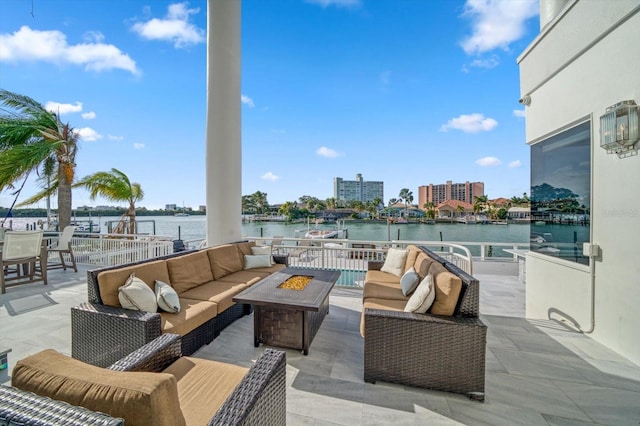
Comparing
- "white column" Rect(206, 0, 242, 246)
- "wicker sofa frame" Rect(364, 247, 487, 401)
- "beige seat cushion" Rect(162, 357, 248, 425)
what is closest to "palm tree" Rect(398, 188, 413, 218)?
"white column" Rect(206, 0, 242, 246)

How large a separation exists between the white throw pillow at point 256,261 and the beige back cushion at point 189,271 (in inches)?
29.9

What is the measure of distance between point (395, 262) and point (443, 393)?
213 cm

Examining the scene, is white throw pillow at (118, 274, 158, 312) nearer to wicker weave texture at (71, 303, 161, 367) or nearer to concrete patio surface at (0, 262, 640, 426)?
wicker weave texture at (71, 303, 161, 367)

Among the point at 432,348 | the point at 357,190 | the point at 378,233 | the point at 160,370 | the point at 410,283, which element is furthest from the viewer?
the point at 357,190

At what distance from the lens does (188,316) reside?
2576 mm

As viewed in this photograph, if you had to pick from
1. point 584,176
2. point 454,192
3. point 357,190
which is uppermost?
point 357,190

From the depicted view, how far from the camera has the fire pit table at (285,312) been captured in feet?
8.73

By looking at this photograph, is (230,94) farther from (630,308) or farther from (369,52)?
(630,308)

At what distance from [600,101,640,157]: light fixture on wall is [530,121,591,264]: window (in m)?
0.42

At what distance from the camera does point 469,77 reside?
317 inches

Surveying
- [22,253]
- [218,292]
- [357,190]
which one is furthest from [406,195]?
[22,253]

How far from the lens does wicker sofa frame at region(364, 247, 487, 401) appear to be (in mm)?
2084

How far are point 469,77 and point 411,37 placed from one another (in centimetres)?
224

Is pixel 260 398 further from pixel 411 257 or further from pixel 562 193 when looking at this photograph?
pixel 562 193
